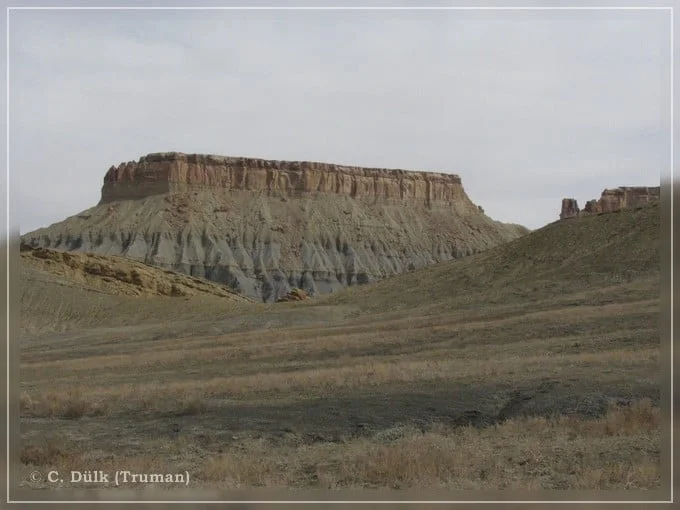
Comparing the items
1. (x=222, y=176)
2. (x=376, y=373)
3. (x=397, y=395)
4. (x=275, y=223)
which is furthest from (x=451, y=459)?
(x=222, y=176)

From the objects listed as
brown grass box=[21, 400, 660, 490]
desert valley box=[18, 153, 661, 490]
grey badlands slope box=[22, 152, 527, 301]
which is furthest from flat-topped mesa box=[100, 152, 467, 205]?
brown grass box=[21, 400, 660, 490]

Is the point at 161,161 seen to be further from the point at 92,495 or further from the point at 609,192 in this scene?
the point at 92,495

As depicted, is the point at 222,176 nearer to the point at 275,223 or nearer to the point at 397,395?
the point at 275,223

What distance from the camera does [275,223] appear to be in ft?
441

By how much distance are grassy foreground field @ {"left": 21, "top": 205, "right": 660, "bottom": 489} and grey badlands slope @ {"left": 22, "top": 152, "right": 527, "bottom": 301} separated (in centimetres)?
7750

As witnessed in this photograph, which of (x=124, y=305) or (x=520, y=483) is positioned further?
(x=124, y=305)

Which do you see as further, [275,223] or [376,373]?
[275,223]

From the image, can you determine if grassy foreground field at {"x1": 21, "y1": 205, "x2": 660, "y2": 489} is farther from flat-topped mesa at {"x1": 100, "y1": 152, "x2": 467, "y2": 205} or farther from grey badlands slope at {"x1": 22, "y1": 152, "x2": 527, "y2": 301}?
flat-topped mesa at {"x1": 100, "y1": 152, "x2": 467, "y2": 205}

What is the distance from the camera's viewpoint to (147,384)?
23.2 meters

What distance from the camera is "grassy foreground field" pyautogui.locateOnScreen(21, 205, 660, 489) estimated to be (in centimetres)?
1115

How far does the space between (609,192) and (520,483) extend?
121 metres

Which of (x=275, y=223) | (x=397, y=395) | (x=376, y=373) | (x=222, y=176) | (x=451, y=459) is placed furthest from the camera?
(x=222, y=176)

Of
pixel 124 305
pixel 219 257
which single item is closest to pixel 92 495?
pixel 124 305

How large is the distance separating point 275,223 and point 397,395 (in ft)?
385
